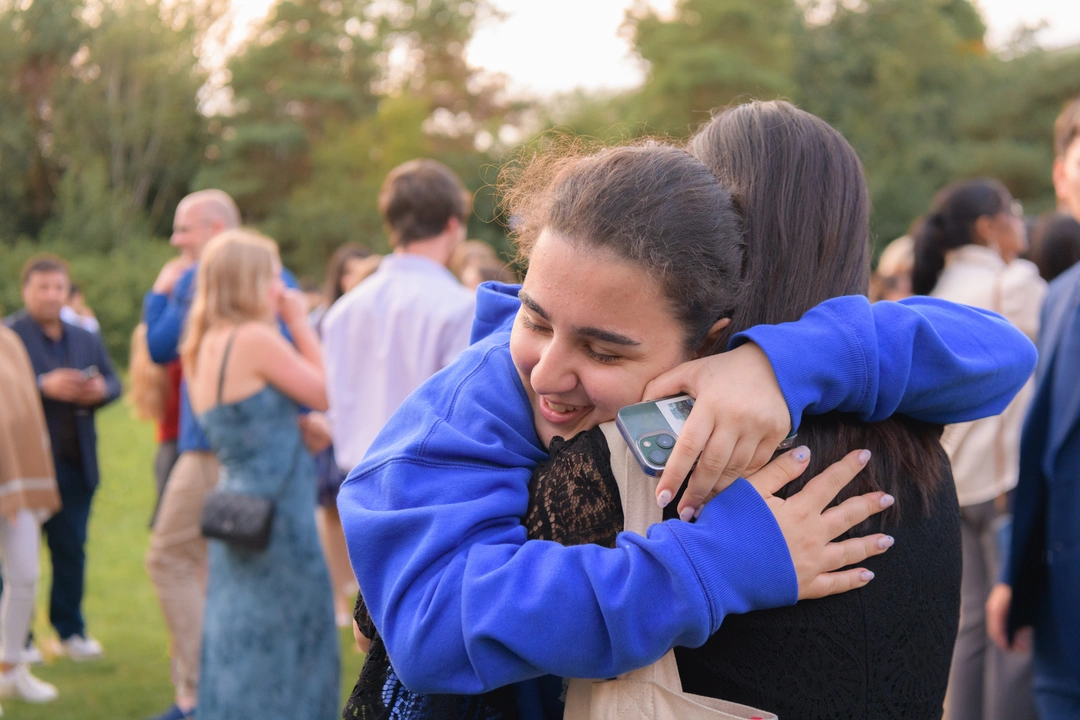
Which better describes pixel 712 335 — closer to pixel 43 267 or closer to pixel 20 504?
pixel 20 504

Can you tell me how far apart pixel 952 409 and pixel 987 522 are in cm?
308

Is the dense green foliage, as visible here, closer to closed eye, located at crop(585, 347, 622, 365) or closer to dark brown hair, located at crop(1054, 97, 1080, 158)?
dark brown hair, located at crop(1054, 97, 1080, 158)

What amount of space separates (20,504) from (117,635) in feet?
6.11

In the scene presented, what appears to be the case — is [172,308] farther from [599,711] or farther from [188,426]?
[599,711]

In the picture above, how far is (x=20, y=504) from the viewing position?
5.26 metres

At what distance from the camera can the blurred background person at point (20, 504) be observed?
5242 millimetres

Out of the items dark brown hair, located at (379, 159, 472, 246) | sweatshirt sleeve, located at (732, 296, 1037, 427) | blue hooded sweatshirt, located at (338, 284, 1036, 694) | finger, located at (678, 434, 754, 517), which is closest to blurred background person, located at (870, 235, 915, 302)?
dark brown hair, located at (379, 159, 472, 246)

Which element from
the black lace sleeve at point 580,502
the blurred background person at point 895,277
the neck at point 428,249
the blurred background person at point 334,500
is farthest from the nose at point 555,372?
the blurred background person at point 895,277

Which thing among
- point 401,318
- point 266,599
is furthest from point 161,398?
point 401,318

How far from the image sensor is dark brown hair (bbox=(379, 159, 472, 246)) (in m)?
4.59

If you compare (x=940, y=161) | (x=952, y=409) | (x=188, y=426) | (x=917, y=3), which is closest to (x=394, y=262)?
(x=188, y=426)

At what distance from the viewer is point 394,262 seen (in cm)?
463

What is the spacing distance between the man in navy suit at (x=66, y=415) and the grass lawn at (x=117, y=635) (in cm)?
26

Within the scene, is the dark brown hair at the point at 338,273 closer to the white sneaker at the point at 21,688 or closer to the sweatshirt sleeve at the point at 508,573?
the white sneaker at the point at 21,688
